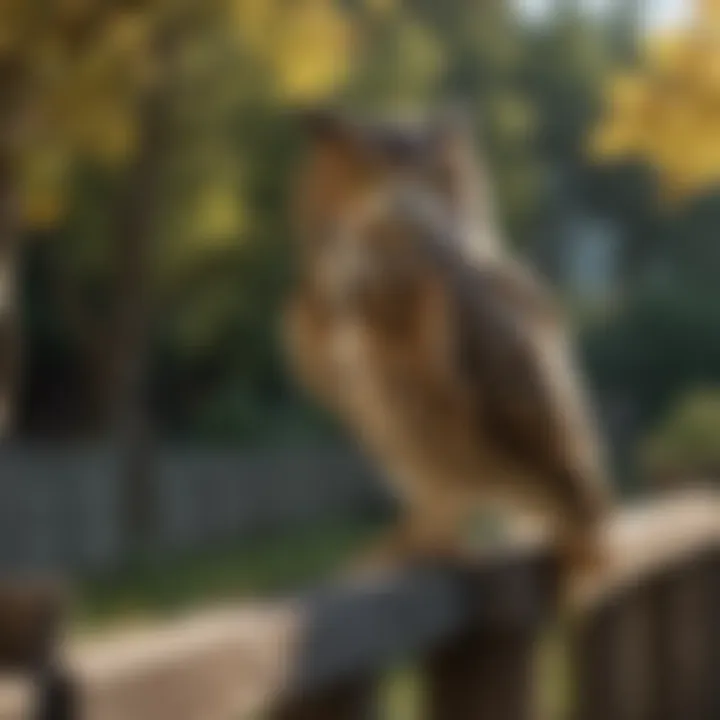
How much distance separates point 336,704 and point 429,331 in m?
0.10

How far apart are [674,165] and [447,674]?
0.71ft

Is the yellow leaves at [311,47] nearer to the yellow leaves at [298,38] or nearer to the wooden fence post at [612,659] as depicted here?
the yellow leaves at [298,38]

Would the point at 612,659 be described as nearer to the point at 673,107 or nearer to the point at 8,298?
the point at 673,107

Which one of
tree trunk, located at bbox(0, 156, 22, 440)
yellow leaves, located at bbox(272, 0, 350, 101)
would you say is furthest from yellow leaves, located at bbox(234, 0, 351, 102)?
tree trunk, located at bbox(0, 156, 22, 440)

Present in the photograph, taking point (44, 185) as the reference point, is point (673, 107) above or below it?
above

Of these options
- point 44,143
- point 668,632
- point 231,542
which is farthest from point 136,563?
point 668,632

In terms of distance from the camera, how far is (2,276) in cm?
33

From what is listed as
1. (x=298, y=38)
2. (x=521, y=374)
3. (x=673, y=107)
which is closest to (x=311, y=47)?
(x=298, y=38)

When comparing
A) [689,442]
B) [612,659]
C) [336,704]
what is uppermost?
[689,442]

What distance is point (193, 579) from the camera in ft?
1.66

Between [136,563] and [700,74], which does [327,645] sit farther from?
[700,74]

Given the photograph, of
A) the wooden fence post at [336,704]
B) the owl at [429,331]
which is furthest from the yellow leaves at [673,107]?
the wooden fence post at [336,704]

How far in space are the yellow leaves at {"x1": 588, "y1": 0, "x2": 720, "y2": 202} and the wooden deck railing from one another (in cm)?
13

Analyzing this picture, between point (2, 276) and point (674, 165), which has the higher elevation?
point (674, 165)
